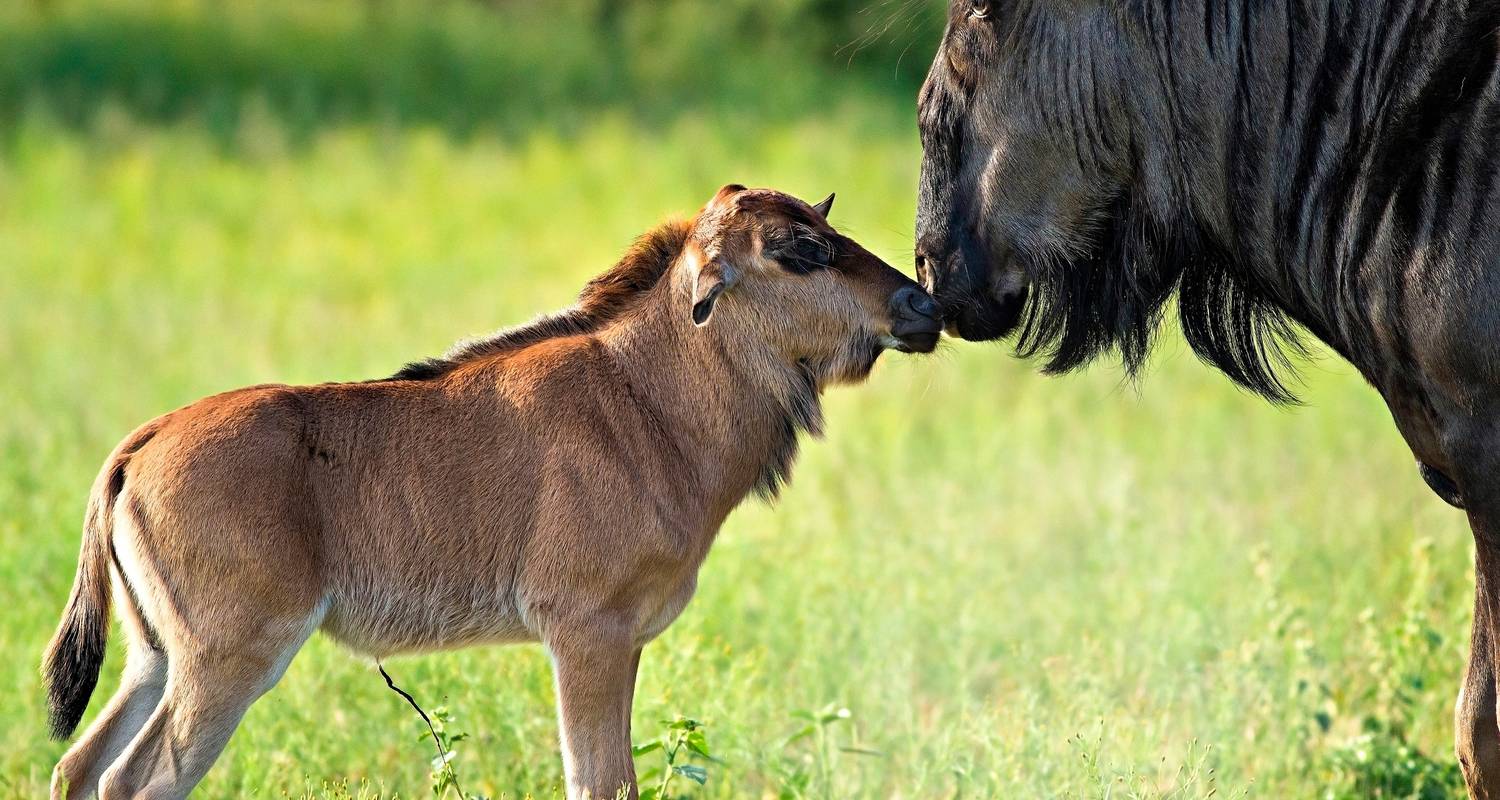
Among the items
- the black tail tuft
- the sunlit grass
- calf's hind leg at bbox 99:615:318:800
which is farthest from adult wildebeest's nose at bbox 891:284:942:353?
the black tail tuft

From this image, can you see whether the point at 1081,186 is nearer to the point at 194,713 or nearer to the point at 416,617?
the point at 416,617

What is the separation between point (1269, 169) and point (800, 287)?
127 cm

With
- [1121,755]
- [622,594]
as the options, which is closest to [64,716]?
[622,594]

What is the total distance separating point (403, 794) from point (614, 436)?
1633mm

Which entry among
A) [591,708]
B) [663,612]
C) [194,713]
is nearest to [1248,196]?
[663,612]

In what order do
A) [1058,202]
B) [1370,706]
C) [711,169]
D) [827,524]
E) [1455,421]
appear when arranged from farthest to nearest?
[711,169] < [827,524] < [1370,706] < [1058,202] < [1455,421]

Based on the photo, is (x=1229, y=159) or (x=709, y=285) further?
(x=709, y=285)

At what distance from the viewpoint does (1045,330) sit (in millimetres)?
4250

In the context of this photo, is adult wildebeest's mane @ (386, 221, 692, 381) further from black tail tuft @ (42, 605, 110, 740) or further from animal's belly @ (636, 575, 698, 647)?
black tail tuft @ (42, 605, 110, 740)

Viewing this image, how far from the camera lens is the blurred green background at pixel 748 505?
17.8ft

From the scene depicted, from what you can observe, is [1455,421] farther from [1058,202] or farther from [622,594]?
[622,594]

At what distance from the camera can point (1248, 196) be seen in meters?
3.80

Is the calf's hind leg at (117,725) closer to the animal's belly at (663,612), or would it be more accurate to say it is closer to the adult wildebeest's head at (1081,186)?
the animal's belly at (663,612)

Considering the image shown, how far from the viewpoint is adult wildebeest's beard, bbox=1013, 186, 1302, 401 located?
4004 mm
